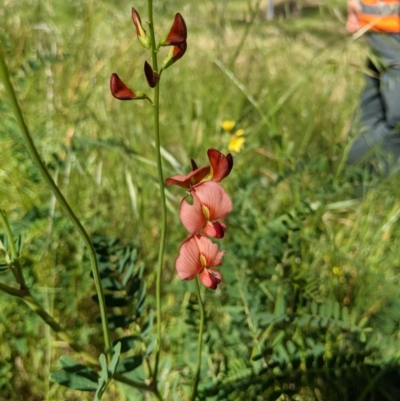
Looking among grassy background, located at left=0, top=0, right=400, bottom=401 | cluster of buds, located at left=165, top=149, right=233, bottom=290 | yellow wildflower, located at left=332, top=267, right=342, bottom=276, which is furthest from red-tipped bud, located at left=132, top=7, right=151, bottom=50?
yellow wildflower, located at left=332, top=267, right=342, bottom=276

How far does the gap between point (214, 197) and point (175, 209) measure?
732 mm

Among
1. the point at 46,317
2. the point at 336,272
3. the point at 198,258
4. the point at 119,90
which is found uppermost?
the point at 119,90

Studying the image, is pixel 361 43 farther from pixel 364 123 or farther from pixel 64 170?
pixel 64 170

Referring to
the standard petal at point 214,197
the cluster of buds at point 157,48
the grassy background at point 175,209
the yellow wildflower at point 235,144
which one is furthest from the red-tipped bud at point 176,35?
the yellow wildflower at point 235,144

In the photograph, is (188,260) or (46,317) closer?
(188,260)

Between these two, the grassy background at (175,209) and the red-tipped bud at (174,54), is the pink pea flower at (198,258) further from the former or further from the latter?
the grassy background at (175,209)

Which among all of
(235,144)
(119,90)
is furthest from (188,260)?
(235,144)

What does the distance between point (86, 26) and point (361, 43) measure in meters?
1.02

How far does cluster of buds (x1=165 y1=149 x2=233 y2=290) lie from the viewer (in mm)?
445

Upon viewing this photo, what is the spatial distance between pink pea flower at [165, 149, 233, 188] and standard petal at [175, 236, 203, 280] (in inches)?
1.8

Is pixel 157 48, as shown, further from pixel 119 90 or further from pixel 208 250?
pixel 208 250

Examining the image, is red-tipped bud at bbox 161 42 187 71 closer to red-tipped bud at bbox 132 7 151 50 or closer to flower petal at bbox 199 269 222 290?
red-tipped bud at bbox 132 7 151 50

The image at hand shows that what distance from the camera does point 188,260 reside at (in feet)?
1.51

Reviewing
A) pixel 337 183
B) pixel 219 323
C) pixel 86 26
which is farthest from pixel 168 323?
pixel 86 26
